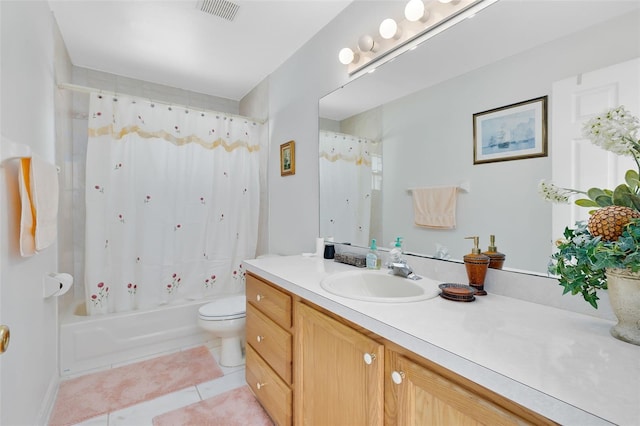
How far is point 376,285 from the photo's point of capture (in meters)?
1.41

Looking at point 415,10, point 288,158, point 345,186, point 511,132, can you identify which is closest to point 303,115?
point 288,158

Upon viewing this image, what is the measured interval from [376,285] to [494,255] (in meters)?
0.52

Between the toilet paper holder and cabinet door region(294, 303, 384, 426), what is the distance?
1.44m

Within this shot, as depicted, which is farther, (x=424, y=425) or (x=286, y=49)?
(x=286, y=49)

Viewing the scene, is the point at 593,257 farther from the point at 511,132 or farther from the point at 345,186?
the point at 345,186

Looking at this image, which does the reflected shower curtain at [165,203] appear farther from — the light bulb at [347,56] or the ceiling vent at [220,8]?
the light bulb at [347,56]

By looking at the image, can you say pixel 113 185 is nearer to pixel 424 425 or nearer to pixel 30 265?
pixel 30 265

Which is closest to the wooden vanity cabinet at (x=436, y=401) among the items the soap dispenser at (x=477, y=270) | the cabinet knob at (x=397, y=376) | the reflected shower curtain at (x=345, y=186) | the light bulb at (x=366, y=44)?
the cabinet knob at (x=397, y=376)

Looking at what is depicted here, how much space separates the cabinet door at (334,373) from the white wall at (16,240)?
3.36 feet

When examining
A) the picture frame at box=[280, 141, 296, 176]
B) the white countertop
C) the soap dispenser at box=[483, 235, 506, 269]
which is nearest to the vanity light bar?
the picture frame at box=[280, 141, 296, 176]

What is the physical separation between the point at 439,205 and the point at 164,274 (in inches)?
87.5

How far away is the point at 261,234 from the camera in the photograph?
9.73 ft

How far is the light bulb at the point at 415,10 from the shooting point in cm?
134

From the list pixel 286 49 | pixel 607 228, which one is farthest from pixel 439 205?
pixel 286 49
